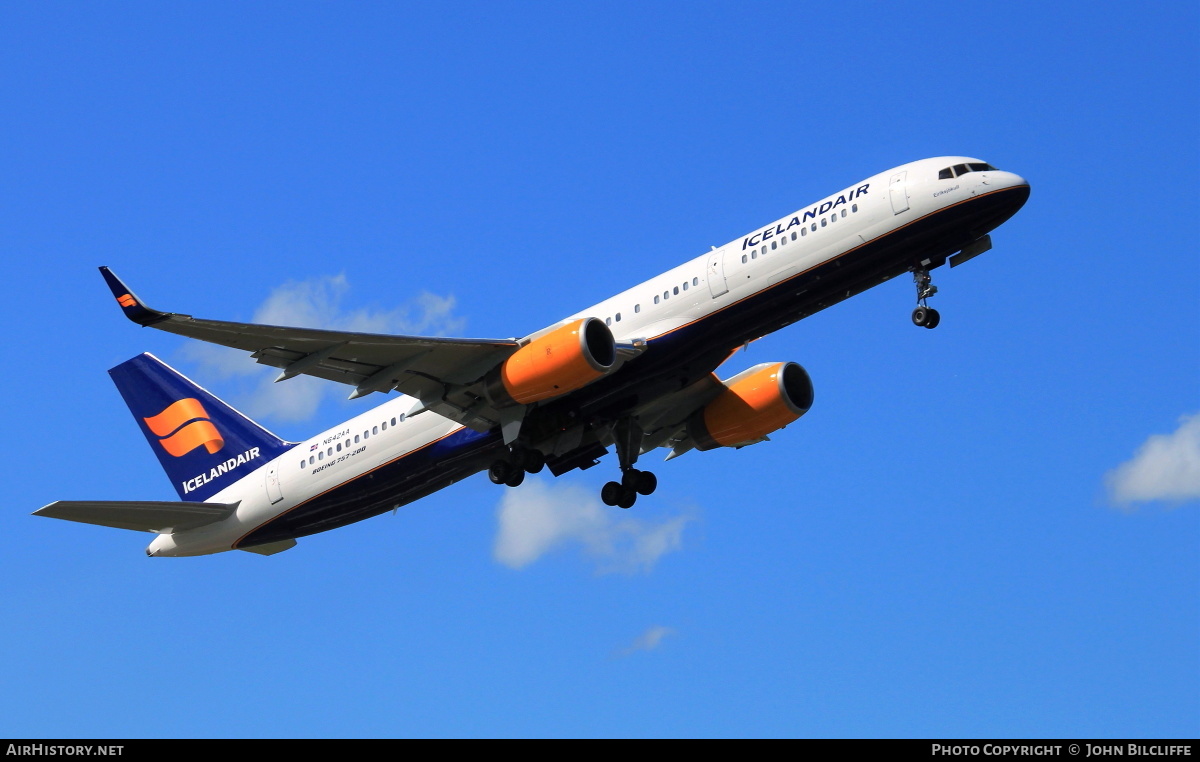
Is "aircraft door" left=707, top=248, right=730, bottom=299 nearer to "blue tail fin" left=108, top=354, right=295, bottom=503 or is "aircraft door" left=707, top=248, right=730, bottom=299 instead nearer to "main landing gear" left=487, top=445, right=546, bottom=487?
"main landing gear" left=487, top=445, right=546, bottom=487

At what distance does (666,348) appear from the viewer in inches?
1320

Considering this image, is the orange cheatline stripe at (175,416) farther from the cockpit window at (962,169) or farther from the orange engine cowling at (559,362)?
the cockpit window at (962,169)

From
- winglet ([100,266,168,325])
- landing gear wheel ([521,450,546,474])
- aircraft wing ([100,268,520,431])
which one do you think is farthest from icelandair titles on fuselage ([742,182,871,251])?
winglet ([100,266,168,325])

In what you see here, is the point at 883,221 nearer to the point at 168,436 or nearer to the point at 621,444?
the point at 621,444

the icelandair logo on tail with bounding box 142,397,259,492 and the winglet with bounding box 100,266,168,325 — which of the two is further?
the icelandair logo on tail with bounding box 142,397,259,492

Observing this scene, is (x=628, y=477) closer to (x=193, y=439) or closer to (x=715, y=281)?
(x=715, y=281)

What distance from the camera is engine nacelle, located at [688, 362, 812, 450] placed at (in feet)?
129

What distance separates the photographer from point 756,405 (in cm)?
3950

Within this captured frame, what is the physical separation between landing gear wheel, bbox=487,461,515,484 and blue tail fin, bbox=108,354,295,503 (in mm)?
7474

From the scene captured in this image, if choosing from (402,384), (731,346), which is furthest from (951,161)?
(402,384)

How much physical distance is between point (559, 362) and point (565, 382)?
543mm
